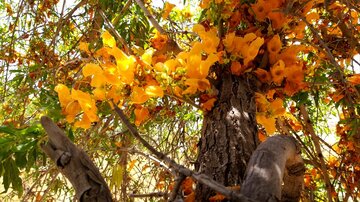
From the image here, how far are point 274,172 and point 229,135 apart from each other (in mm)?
380

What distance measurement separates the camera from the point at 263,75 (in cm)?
125

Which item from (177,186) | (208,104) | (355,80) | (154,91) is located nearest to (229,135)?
(208,104)

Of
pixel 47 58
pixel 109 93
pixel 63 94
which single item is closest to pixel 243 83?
pixel 109 93

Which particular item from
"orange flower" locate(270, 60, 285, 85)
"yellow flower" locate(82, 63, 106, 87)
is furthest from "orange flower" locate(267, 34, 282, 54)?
"yellow flower" locate(82, 63, 106, 87)

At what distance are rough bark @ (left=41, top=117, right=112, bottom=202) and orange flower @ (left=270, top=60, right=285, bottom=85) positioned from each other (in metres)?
0.71

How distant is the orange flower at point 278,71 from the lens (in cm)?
121

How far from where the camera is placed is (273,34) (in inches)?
51.3

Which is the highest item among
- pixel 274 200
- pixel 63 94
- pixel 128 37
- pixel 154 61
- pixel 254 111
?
pixel 128 37

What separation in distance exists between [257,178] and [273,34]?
2.35 ft

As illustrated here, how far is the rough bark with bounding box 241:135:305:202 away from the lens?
665mm

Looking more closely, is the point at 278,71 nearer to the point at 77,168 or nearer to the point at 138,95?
the point at 138,95

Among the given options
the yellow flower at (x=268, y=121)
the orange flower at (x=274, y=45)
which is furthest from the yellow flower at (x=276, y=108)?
the orange flower at (x=274, y=45)

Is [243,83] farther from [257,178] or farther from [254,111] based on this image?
[257,178]

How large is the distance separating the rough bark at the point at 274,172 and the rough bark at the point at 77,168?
0.23 m
